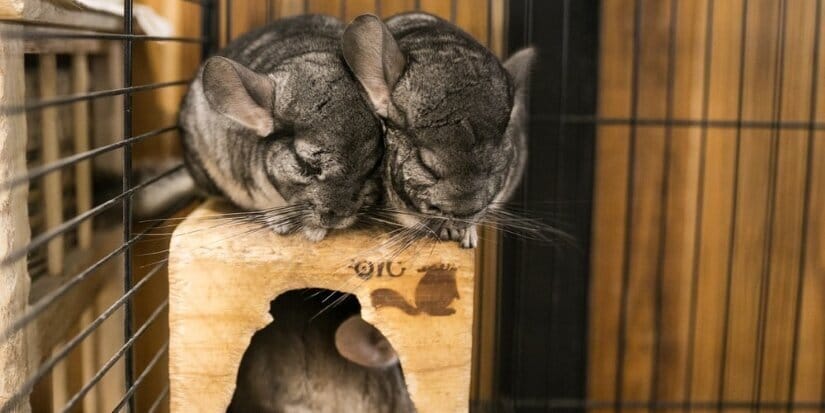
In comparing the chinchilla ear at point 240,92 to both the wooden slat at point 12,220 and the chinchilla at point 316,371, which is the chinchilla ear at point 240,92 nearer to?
the wooden slat at point 12,220

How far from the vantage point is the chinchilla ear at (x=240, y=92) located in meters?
1.39

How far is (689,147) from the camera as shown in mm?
2148

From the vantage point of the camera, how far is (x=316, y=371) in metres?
1.76

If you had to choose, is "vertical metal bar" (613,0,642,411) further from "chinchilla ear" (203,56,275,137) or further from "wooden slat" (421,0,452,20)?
"chinchilla ear" (203,56,275,137)

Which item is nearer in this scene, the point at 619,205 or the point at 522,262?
the point at 522,262

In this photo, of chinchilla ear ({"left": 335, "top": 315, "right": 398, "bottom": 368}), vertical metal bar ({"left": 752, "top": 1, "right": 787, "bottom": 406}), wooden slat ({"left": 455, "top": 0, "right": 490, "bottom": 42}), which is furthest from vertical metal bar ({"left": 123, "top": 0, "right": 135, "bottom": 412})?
vertical metal bar ({"left": 752, "top": 1, "right": 787, "bottom": 406})

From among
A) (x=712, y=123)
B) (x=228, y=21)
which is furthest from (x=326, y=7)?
(x=712, y=123)

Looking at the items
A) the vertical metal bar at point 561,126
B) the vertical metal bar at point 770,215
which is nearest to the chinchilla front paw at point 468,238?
the vertical metal bar at point 561,126

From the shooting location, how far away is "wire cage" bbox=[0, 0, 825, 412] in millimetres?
1944

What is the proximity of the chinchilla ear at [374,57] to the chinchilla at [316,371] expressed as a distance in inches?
19.2

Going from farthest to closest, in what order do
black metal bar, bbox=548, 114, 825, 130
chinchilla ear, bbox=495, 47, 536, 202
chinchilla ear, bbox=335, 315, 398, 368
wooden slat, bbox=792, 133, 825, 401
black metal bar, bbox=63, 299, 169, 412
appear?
wooden slat, bbox=792, 133, 825, 401 < black metal bar, bbox=548, 114, 825, 130 < chinchilla ear, bbox=335, 315, 398, 368 < chinchilla ear, bbox=495, 47, 536, 202 < black metal bar, bbox=63, 299, 169, 412

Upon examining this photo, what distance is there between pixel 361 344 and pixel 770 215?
1132 millimetres

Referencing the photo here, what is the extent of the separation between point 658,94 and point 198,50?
113 centimetres

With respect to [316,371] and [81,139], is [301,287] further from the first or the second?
[81,139]
